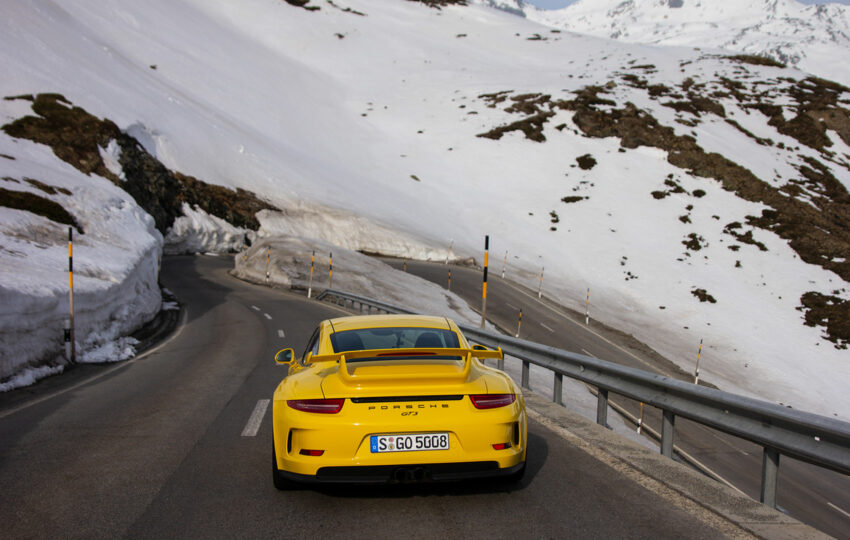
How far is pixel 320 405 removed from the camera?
14.1 feet

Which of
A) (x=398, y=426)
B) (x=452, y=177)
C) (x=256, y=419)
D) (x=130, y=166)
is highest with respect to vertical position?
(x=452, y=177)

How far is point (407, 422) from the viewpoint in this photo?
164 inches

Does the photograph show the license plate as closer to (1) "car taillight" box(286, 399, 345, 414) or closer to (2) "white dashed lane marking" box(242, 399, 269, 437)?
(1) "car taillight" box(286, 399, 345, 414)

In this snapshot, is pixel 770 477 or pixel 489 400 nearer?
pixel 489 400

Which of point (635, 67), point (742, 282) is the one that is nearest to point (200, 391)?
point (742, 282)

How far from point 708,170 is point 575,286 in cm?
2508

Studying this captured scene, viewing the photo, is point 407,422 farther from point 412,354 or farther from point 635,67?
point 635,67

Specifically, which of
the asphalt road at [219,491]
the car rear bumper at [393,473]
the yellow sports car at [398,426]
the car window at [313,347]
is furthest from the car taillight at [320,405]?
the car window at [313,347]

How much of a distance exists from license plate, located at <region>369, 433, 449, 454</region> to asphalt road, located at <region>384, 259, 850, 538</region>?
6886mm

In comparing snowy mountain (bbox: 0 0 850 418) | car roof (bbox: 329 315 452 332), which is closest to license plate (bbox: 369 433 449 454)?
car roof (bbox: 329 315 452 332)

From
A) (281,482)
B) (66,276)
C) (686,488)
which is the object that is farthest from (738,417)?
(66,276)

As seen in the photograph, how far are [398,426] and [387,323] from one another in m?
1.71

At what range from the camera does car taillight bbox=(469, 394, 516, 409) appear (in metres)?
4.35

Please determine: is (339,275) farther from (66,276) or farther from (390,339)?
(390,339)
